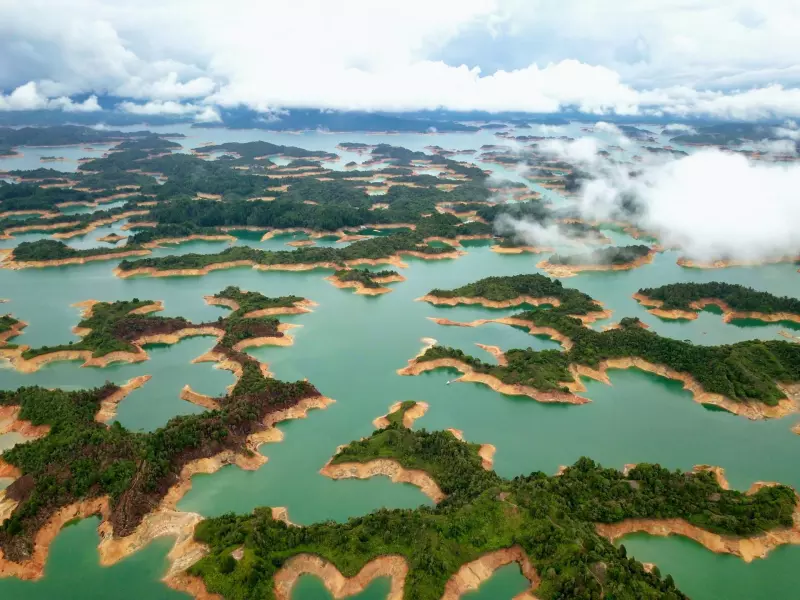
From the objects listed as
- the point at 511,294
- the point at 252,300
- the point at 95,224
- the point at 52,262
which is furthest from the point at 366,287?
the point at 95,224

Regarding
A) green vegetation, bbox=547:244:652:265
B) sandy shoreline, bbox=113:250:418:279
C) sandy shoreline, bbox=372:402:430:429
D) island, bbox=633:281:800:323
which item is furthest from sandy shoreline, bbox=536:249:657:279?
sandy shoreline, bbox=372:402:430:429

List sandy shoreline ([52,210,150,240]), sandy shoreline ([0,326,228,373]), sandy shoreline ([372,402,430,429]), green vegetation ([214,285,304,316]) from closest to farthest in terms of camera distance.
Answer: sandy shoreline ([372,402,430,429]) < sandy shoreline ([0,326,228,373]) < green vegetation ([214,285,304,316]) < sandy shoreline ([52,210,150,240])

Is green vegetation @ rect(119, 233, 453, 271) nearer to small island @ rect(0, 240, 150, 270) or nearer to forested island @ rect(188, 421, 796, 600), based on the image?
small island @ rect(0, 240, 150, 270)

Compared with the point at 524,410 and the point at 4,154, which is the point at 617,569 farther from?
the point at 4,154

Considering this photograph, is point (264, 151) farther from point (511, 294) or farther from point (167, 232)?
point (511, 294)

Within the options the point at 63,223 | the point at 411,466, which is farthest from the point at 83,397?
the point at 63,223
